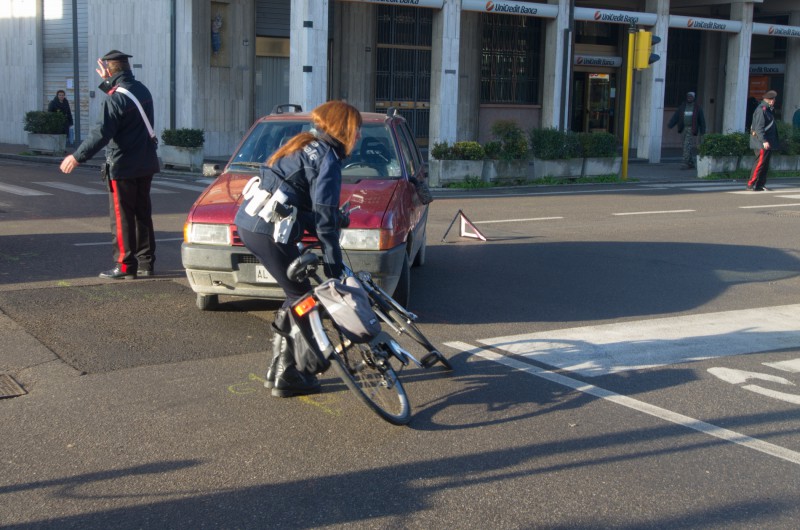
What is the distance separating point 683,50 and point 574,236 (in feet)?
82.5

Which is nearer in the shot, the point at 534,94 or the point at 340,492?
the point at 340,492

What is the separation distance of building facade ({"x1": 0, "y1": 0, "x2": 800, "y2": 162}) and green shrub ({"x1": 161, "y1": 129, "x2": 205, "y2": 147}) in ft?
7.73

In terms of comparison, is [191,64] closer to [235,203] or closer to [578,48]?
[578,48]

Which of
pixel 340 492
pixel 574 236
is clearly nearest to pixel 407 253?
pixel 340 492

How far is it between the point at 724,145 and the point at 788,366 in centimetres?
1761

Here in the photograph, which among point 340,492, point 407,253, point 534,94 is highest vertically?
point 534,94

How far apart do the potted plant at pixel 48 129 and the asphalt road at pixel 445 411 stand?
16086 millimetres

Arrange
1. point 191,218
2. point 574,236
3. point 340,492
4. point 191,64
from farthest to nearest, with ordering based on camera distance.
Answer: point 191,64
point 574,236
point 191,218
point 340,492

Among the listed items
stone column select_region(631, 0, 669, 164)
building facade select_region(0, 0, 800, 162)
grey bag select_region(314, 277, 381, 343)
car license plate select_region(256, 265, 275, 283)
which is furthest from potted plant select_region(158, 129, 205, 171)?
grey bag select_region(314, 277, 381, 343)

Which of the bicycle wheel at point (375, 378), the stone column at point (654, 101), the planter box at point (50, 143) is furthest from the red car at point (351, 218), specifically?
the stone column at point (654, 101)

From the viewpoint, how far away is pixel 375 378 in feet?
17.8

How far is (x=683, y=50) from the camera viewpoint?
3544cm

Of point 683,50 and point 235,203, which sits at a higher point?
point 683,50

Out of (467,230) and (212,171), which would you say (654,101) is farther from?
(212,171)
